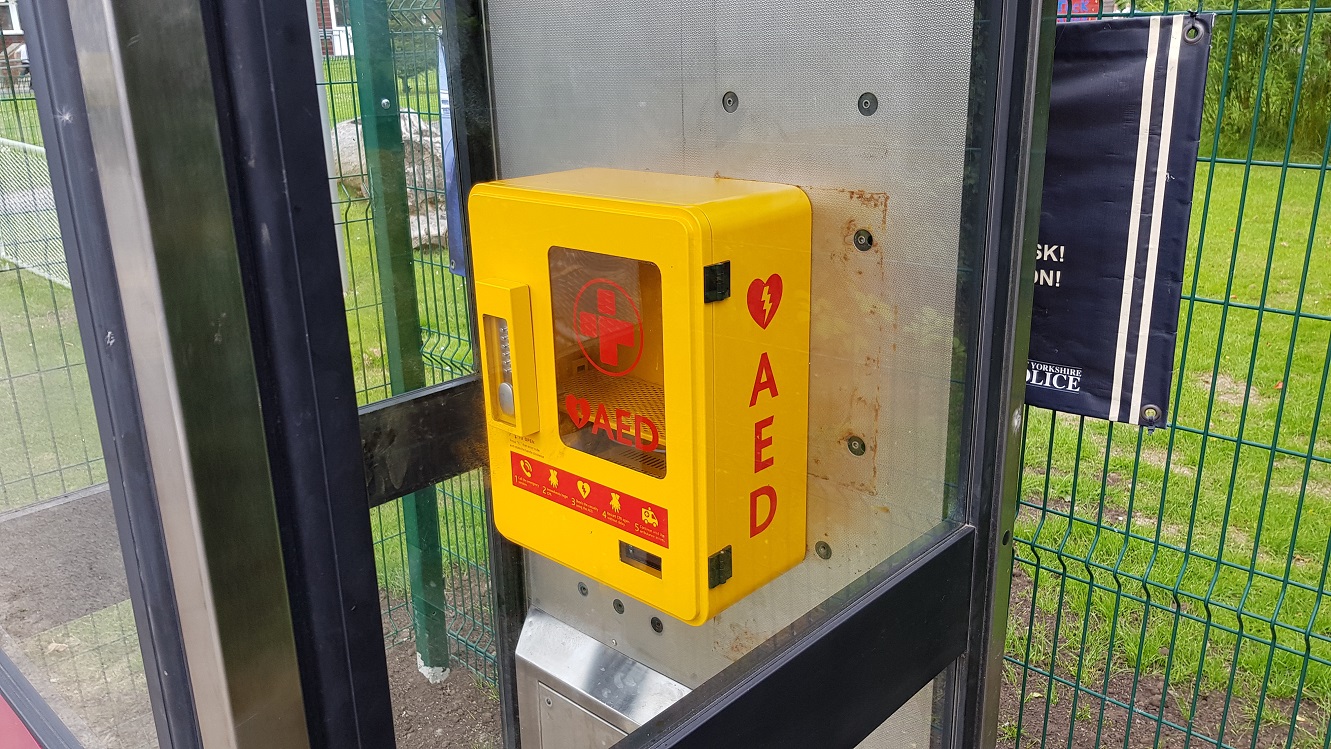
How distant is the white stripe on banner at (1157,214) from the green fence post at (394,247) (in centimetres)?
95

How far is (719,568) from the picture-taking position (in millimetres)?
1244

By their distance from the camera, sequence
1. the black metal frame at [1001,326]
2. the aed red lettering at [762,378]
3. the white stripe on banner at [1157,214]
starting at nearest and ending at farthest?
the black metal frame at [1001,326], the aed red lettering at [762,378], the white stripe on banner at [1157,214]

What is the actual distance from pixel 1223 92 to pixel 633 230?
3.32 feet

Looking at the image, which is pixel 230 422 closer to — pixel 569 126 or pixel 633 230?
pixel 633 230

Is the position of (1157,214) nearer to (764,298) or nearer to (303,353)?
(764,298)

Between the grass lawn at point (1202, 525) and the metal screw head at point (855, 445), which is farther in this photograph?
the grass lawn at point (1202, 525)

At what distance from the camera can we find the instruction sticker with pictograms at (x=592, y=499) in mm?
1257

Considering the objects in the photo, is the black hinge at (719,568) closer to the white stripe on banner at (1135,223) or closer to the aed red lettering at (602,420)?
the aed red lettering at (602,420)

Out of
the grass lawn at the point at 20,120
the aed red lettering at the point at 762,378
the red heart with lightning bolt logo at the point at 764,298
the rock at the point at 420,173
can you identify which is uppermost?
the grass lawn at the point at 20,120

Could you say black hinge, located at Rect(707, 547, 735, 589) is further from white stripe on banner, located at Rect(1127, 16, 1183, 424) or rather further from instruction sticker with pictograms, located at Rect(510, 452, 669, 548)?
white stripe on banner, located at Rect(1127, 16, 1183, 424)

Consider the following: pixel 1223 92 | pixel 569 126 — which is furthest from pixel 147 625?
pixel 1223 92

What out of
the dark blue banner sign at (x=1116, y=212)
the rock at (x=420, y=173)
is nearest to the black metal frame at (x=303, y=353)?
the rock at (x=420, y=173)

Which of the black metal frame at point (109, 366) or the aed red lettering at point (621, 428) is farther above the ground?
the black metal frame at point (109, 366)

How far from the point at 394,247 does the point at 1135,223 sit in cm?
97
